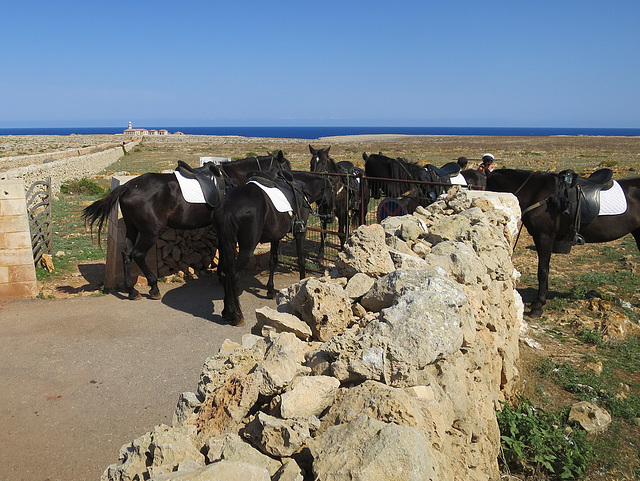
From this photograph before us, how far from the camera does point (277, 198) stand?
7.68m

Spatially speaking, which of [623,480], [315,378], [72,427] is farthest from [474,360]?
[72,427]

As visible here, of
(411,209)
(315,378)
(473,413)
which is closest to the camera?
(315,378)

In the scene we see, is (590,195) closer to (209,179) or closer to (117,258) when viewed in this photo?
(209,179)

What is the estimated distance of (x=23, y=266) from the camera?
8.02 m

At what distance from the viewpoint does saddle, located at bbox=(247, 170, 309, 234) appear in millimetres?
7879

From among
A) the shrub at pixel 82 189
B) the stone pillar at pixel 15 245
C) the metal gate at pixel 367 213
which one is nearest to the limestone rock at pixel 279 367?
the metal gate at pixel 367 213

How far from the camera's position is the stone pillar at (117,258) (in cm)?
857

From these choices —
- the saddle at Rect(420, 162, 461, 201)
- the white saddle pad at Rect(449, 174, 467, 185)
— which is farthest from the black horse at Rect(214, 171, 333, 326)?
the white saddle pad at Rect(449, 174, 467, 185)

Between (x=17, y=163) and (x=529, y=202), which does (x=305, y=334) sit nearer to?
(x=529, y=202)

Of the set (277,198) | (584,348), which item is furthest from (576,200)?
(277,198)

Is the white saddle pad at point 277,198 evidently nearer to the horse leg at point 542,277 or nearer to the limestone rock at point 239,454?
the horse leg at point 542,277

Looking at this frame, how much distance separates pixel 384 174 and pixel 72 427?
325 inches

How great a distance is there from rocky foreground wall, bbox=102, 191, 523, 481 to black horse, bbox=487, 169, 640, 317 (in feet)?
13.6

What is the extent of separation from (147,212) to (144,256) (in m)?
0.81
